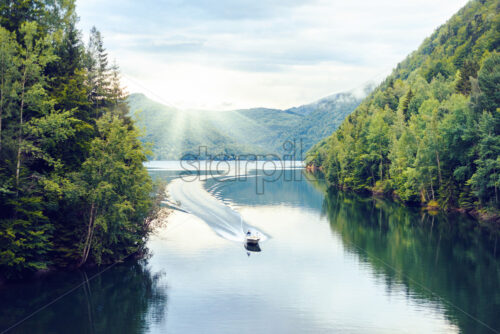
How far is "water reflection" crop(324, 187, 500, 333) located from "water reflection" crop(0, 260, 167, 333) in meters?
23.5

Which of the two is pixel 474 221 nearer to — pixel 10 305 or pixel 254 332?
pixel 254 332

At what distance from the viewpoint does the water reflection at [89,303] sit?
114 feet

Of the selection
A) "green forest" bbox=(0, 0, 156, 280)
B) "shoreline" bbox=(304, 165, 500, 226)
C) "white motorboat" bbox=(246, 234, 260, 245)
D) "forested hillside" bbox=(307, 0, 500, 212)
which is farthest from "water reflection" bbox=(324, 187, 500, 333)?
"green forest" bbox=(0, 0, 156, 280)

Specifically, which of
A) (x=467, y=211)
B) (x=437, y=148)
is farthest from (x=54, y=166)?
(x=467, y=211)

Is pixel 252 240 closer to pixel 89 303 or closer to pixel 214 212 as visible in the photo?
pixel 89 303

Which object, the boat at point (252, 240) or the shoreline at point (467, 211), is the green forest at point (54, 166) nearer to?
the boat at point (252, 240)

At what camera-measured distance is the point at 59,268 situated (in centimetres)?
4750

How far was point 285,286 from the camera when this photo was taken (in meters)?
45.5

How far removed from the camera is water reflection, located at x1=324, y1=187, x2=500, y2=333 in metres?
40.0

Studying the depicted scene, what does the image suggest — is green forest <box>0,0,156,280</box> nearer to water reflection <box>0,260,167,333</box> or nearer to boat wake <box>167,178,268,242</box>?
water reflection <box>0,260,167,333</box>

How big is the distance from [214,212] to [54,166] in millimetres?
51835

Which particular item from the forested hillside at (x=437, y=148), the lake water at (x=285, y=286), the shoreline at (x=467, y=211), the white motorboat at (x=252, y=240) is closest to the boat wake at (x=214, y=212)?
the lake water at (x=285, y=286)

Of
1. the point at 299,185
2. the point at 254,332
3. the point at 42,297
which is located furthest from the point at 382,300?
the point at 299,185

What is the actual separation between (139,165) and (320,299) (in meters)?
28.1
